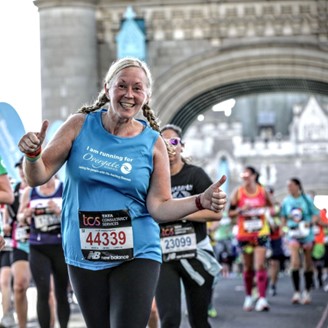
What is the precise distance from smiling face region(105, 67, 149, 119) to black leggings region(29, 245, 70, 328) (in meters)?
3.95

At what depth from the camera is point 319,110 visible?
85.0 meters

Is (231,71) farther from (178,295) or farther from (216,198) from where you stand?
(216,198)

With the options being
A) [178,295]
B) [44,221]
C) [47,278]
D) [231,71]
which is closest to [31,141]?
[178,295]

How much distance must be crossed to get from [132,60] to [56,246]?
412cm

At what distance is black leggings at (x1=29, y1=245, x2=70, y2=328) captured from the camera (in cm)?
842

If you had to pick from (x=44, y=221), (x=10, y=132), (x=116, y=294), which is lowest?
Result: (x=116, y=294)

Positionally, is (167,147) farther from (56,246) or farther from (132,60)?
(56,246)

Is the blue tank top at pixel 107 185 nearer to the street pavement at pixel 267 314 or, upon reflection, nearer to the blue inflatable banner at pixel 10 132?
the blue inflatable banner at pixel 10 132

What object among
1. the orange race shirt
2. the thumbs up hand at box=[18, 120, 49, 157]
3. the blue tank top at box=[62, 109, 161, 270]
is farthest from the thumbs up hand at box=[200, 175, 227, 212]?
the orange race shirt

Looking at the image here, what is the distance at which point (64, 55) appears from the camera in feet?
69.9

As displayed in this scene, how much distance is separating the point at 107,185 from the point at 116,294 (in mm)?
458

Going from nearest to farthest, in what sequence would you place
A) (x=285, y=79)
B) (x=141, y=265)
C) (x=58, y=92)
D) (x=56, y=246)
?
1. (x=141, y=265)
2. (x=56, y=246)
3. (x=58, y=92)
4. (x=285, y=79)

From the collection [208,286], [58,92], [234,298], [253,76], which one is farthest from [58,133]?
[253,76]

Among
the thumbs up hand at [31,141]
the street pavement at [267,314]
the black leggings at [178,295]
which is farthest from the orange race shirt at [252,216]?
the thumbs up hand at [31,141]
